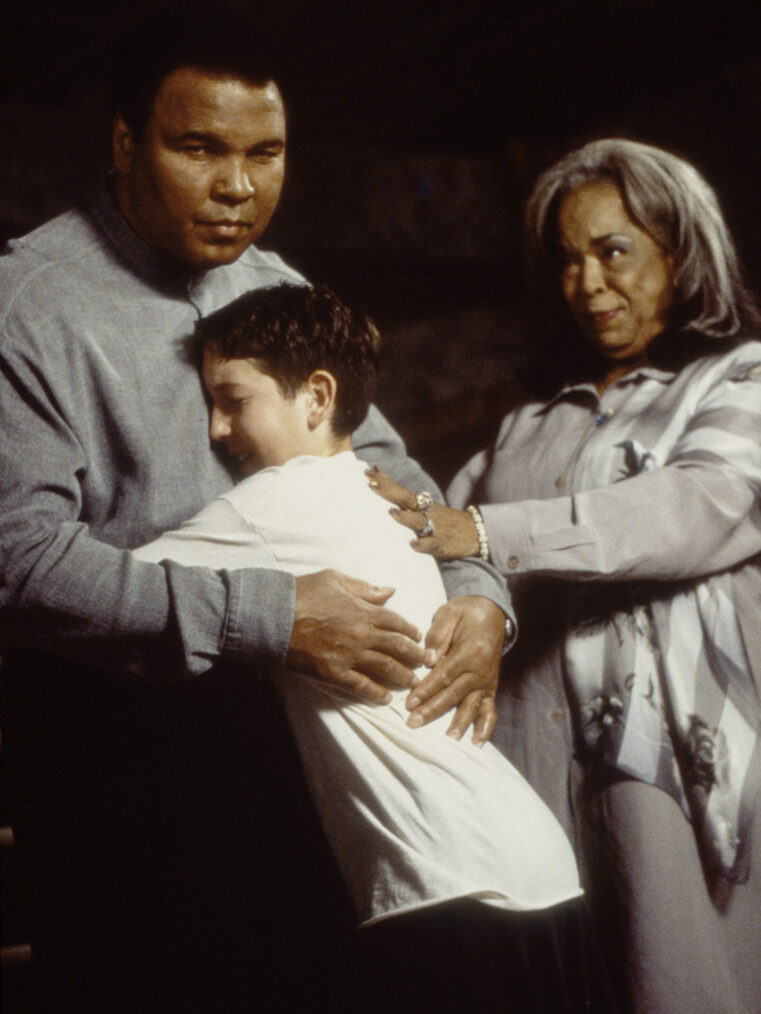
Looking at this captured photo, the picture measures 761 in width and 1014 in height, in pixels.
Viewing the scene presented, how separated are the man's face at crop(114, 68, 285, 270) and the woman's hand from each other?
0.39 metres

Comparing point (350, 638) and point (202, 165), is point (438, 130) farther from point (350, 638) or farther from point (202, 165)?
point (350, 638)

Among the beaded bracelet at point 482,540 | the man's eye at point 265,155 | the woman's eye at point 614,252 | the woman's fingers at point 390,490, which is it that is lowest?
the beaded bracelet at point 482,540

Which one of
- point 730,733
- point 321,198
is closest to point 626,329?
point 730,733

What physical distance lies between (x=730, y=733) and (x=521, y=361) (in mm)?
1338

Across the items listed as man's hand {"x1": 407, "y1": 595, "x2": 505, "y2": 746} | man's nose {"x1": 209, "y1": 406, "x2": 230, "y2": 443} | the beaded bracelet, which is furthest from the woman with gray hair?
man's nose {"x1": 209, "y1": 406, "x2": 230, "y2": 443}

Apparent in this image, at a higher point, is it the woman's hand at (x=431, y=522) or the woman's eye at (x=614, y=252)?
the woman's eye at (x=614, y=252)

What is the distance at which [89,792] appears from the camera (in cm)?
143

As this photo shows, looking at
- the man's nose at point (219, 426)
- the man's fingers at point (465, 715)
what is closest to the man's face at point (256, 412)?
the man's nose at point (219, 426)

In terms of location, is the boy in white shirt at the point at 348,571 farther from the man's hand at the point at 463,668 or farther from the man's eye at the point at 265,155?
the man's eye at the point at 265,155

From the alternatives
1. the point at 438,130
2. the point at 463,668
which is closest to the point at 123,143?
the point at 463,668

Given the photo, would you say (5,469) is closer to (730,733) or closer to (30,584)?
(30,584)

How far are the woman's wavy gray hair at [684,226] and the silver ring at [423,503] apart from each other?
622mm

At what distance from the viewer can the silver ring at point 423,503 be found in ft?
5.09

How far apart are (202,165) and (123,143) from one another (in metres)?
0.13
